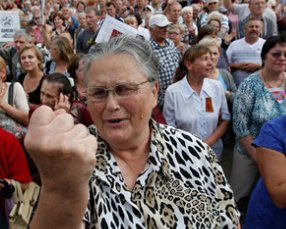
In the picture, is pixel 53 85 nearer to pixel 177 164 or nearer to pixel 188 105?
pixel 188 105

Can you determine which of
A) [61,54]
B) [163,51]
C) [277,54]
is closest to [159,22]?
[163,51]

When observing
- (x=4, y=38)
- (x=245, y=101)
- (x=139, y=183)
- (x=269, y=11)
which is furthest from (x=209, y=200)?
(x=269, y=11)

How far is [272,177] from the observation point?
215 centimetres

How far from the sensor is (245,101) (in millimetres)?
3637

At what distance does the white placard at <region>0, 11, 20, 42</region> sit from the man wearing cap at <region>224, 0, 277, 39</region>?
139 inches

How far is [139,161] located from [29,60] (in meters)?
3.42

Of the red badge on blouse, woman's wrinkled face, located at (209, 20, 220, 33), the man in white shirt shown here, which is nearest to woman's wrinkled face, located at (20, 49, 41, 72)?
the red badge on blouse

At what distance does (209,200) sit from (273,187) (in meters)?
0.53

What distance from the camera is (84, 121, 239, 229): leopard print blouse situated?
1.57 m

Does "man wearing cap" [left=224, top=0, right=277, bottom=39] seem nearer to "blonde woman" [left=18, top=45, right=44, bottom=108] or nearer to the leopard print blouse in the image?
"blonde woman" [left=18, top=45, right=44, bottom=108]

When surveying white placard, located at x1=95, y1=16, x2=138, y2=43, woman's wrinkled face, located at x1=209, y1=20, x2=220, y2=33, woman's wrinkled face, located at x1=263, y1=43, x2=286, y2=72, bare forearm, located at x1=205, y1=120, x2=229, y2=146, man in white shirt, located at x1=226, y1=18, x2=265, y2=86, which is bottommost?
bare forearm, located at x1=205, y1=120, x2=229, y2=146

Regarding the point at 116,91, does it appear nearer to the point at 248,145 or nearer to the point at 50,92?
the point at 50,92

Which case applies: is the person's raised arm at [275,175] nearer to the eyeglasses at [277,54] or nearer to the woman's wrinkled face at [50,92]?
the eyeglasses at [277,54]

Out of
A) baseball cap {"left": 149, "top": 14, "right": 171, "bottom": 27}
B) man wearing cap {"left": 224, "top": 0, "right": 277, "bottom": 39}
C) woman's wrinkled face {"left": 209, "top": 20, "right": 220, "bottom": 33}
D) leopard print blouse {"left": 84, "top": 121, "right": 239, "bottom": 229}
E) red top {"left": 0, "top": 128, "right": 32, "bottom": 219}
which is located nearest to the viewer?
leopard print blouse {"left": 84, "top": 121, "right": 239, "bottom": 229}
